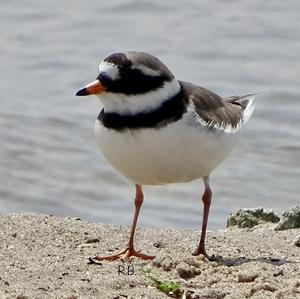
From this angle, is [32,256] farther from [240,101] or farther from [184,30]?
[184,30]

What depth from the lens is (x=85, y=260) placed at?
6438mm

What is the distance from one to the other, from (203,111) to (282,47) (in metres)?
6.98

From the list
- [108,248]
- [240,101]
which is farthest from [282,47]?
[108,248]

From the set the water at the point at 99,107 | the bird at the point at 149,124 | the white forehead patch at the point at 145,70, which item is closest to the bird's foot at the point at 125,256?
the bird at the point at 149,124

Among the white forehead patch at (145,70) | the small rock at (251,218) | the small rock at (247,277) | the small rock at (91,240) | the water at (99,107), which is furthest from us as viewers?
the water at (99,107)

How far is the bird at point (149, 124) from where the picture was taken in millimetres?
6152

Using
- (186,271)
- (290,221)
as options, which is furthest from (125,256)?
(290,221)

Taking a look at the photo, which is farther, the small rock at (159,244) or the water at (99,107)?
the water at (99,107)

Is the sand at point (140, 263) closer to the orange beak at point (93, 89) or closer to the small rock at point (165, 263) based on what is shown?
the small rock at point (165, 263)

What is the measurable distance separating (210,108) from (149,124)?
27.9 inches

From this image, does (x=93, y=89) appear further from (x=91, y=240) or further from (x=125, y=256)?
(x=91, y=240)

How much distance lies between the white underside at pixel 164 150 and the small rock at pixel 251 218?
5.36ft

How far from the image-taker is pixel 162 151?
20.2 ft

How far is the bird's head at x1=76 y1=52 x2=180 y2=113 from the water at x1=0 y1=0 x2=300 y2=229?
291 cm
